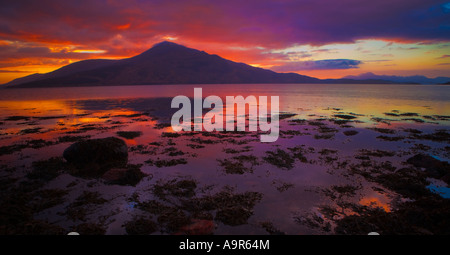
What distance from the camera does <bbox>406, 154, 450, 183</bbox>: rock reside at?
13312mm

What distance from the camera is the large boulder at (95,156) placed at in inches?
576

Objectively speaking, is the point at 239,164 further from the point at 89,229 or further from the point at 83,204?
the point at 89,229

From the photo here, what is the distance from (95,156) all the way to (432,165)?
23.8 meters

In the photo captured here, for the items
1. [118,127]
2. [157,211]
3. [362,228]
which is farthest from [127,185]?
[118,127]

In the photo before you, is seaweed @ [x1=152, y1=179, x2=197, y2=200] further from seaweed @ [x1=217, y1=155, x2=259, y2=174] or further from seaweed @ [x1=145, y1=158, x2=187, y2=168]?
seaweed @ [x1=217, y1=155, x2=259, y2=174]

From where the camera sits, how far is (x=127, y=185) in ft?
40.5

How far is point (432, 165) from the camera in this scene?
47.0 ft

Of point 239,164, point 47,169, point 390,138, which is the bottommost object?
point 239,164

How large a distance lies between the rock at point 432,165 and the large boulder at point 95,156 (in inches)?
836

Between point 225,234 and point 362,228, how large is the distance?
560 cm

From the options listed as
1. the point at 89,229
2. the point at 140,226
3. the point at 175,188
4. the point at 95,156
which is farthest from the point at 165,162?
the point at 89,229

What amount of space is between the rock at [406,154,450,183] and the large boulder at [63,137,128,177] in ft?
69.7
